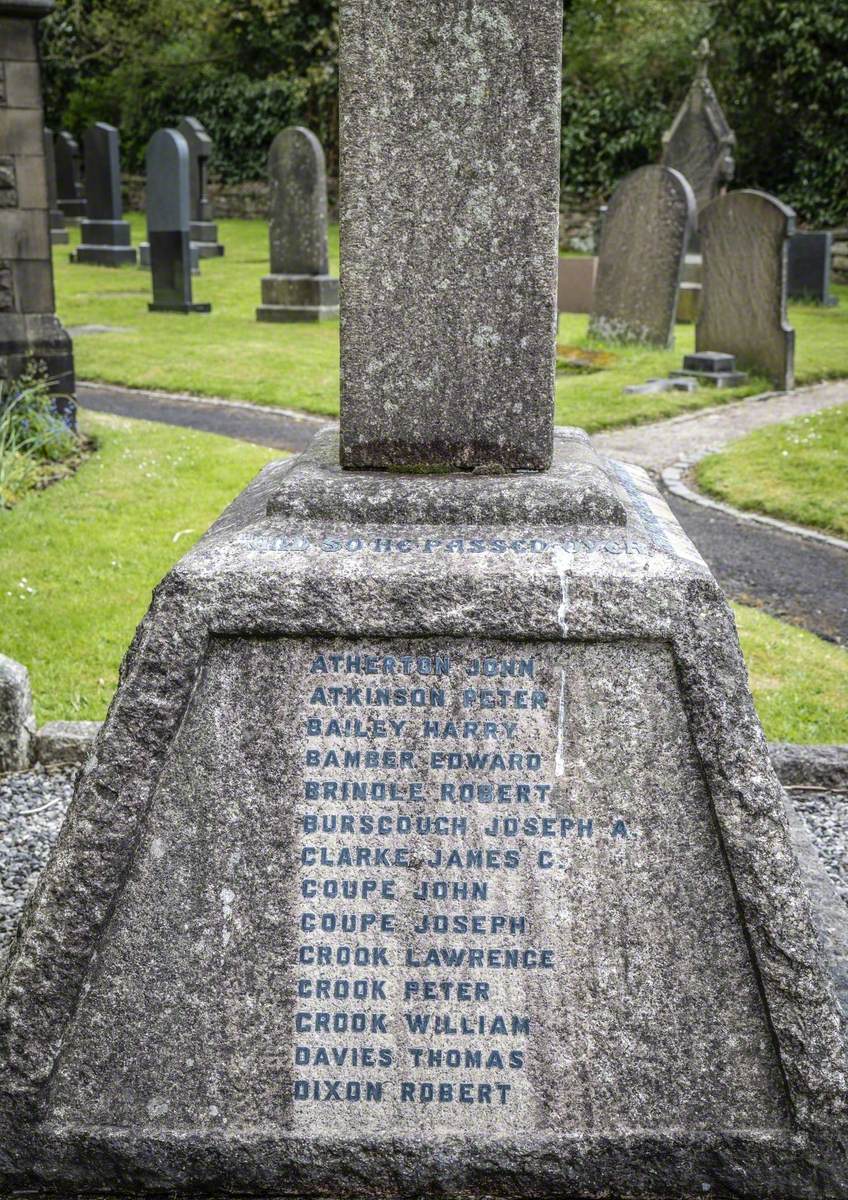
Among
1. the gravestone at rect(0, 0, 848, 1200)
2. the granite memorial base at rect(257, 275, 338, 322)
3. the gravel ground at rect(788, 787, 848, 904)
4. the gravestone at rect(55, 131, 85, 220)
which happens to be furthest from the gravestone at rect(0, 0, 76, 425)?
the gravestone at rect(55, 131, 85, 220)

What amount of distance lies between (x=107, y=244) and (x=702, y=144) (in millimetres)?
10383

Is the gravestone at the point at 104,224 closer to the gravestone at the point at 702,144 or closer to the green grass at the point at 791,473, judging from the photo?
the gravestone at the point at 702,144

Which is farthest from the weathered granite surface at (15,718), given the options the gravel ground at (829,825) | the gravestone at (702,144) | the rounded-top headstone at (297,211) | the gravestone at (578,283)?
the gravestone at (702,144)

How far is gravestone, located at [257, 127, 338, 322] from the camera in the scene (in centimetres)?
1611

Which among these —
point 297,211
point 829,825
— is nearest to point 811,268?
point 297,211

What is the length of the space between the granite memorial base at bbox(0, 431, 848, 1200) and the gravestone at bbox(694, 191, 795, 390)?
406 inches

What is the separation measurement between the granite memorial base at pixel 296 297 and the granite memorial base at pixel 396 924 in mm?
14484

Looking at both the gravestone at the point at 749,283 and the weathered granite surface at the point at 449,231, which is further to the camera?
the gravestone at the point at 749,283

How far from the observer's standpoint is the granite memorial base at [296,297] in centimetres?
1664

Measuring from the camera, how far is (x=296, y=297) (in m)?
16.8

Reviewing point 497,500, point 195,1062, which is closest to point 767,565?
point 497,500

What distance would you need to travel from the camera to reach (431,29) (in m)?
2.57

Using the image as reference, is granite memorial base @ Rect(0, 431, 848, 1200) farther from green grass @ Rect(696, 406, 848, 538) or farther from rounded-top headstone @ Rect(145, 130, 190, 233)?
rounded-top headstone @ Rect(145, 130, 190, 233)

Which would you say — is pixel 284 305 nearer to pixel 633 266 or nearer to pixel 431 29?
pixel 633 266
